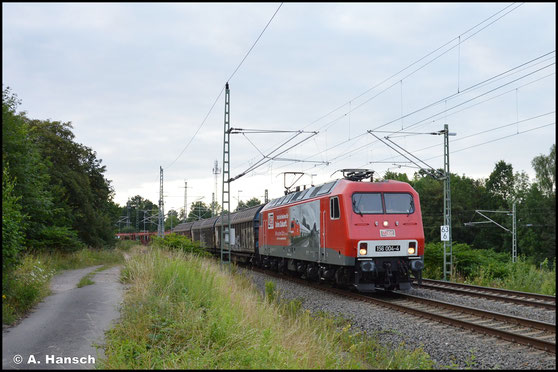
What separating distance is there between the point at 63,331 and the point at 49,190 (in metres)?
19.6

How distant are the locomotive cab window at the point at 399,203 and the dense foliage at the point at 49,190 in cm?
944

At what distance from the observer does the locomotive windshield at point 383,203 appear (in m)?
14.7

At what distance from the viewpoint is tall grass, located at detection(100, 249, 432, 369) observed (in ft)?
21.2

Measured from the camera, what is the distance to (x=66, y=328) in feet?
26.9

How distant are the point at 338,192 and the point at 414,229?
2412mm

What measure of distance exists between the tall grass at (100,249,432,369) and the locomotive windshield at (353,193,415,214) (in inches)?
195

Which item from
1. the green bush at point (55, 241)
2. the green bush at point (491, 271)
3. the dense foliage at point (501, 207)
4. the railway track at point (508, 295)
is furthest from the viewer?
the dense foliage at point (501, 207)

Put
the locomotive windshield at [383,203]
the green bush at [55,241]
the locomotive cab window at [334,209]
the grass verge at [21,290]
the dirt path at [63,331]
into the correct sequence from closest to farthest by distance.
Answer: the dirt path at [63,331], the grass verge at [21,290], the locomotive windshield at [383,203], the locomotive cab window at [334,209], the green bush at [55,241]

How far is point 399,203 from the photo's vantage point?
15094mm

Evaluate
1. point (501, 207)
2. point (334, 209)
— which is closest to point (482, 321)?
point (334, 209)

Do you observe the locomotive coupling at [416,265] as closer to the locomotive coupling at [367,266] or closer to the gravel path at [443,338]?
the gravel path at [443,338]

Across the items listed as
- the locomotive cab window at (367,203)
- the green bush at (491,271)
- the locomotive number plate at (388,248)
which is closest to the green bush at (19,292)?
the locomotive cab window at (367,203)
